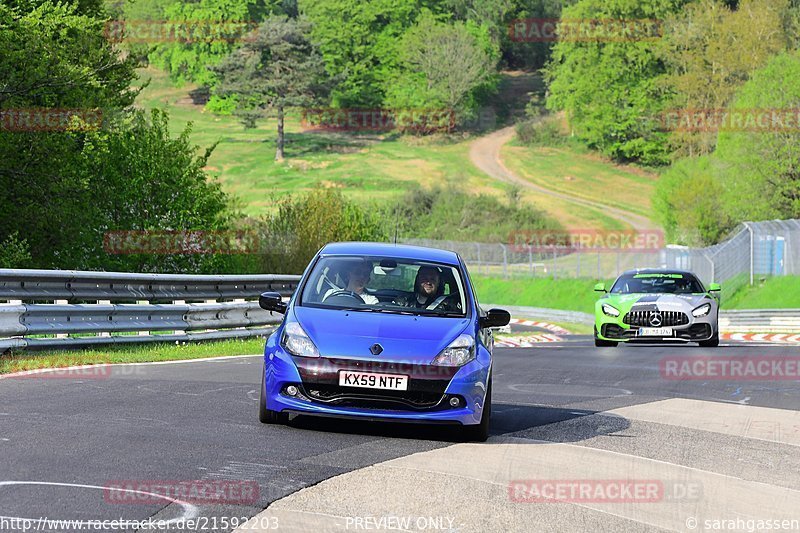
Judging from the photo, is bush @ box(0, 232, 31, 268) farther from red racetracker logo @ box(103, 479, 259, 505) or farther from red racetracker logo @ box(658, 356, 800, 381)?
red racetracker logo @ box(103, 479, 259, 505)

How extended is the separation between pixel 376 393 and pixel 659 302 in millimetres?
14189

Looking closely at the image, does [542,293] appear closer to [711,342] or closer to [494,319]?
[711,342]

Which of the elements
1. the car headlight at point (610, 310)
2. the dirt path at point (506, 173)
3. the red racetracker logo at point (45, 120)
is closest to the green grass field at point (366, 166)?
the dirt path at point (506, 173)

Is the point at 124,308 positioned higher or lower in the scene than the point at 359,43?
higher

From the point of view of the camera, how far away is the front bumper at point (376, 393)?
372 inches

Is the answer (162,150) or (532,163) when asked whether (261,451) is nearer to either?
(162,150)

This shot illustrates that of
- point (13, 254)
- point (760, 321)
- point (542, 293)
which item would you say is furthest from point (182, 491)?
point (542, 293)

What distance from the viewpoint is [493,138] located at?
135 meters

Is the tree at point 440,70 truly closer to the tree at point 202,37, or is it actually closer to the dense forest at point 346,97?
the dense forest at point 346,97

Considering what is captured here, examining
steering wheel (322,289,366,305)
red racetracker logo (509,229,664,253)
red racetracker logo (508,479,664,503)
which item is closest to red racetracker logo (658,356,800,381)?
steering wheel (322,289,366,305)

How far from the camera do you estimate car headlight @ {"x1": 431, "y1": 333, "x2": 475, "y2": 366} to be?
9.62 meters

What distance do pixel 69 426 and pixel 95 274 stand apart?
25.1ft

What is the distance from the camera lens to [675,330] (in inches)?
899

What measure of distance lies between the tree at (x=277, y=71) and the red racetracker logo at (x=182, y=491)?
11878 cm
